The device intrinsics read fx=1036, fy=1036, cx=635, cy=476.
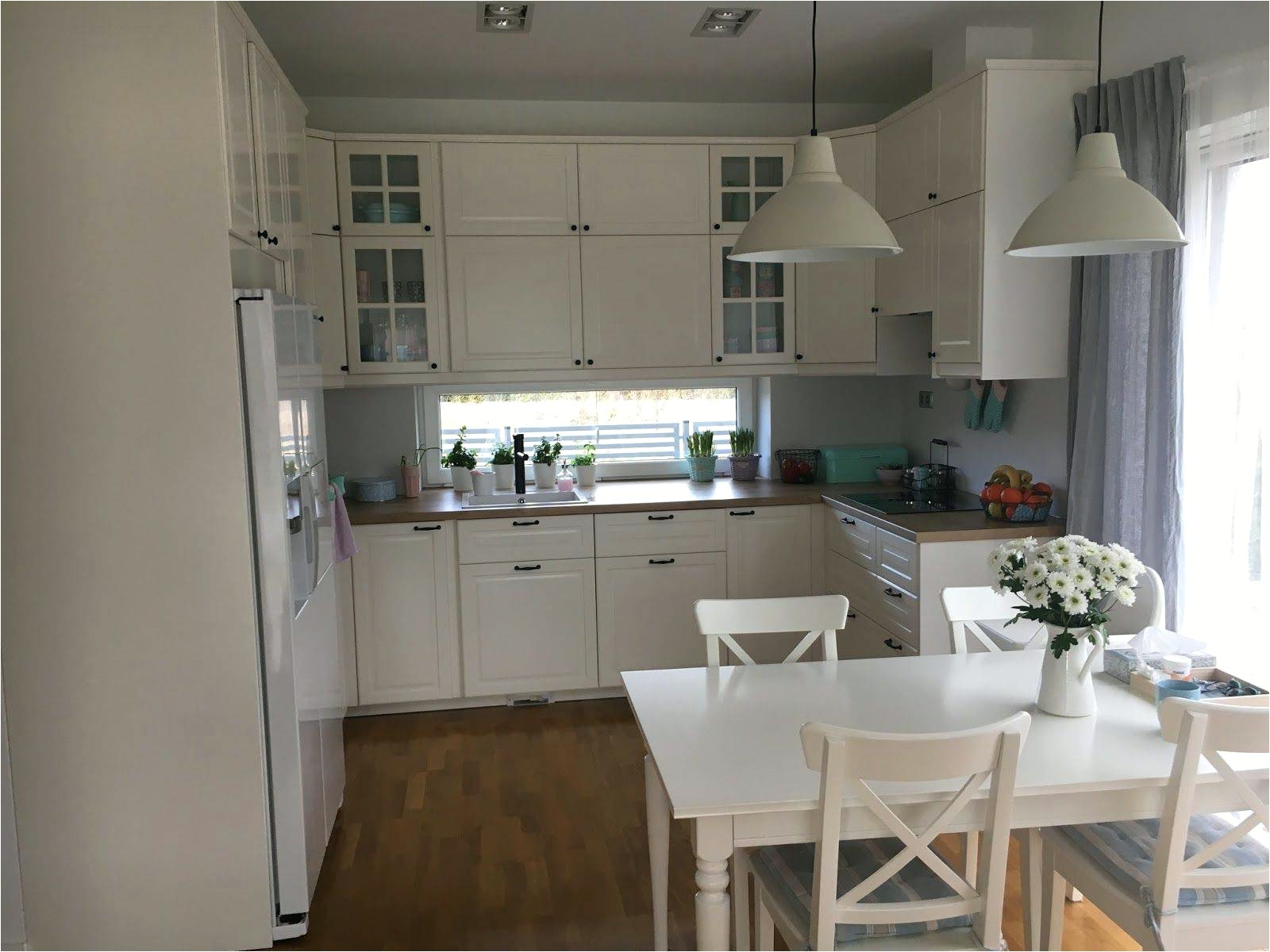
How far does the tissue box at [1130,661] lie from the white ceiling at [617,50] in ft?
7.61

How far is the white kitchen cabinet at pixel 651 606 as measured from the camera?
14.6ft

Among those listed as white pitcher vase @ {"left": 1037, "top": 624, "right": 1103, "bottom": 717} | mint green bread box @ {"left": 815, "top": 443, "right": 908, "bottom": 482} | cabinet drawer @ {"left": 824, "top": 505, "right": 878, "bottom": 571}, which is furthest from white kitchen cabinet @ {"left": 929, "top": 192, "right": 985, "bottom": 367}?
white pitcher vase @ {"left": 1037, "top": 624, "right": 1103, "bottom": 717}

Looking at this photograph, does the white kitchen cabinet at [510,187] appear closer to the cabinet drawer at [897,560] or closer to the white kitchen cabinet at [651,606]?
the white kitchen cabinet at [651,606]

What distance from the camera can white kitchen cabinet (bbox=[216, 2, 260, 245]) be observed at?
8.11 ft

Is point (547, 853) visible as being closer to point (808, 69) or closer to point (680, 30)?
point (680, 30)

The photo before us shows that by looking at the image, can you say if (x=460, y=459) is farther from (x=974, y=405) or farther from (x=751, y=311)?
(x=974, y=405)

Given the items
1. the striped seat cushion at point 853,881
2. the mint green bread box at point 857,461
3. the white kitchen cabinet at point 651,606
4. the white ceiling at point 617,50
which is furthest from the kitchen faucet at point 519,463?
the striped seat cushion at point 853,881

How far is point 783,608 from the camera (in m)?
2.82

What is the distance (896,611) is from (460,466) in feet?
6.84

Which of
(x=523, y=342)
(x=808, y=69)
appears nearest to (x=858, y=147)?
(x=808, y=69)

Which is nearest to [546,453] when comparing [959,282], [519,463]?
[519,463]

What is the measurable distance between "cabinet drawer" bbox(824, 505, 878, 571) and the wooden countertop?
0.04m

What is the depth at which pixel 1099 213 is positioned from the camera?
2.07 m

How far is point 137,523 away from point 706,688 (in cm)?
142
